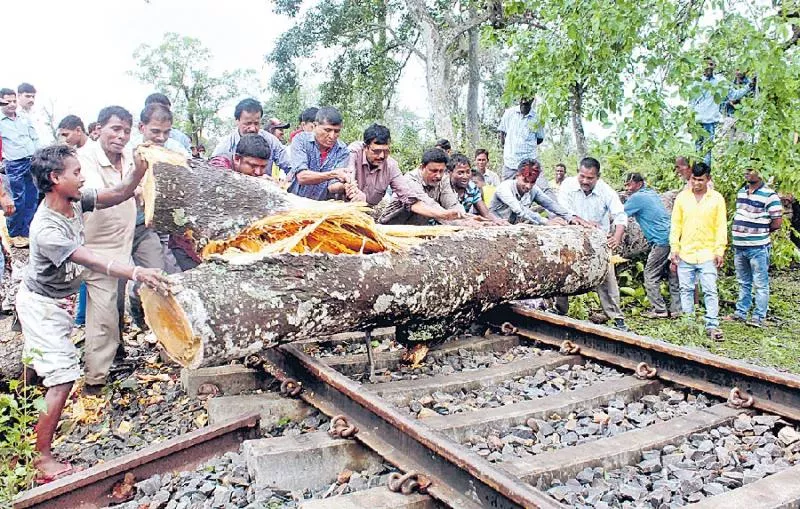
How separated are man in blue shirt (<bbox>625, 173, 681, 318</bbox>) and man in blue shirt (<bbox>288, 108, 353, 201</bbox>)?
4201 millimetres

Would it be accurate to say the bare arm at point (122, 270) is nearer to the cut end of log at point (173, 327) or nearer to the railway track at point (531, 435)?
the cut end of log at point (173, 327)

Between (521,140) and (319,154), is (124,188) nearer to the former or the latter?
(319,154)

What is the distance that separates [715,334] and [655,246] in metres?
1.63

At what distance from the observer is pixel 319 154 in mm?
5965

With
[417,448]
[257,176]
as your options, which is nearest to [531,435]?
[417,448]

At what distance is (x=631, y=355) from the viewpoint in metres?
4.37

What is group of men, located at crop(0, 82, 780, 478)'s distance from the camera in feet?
12.2

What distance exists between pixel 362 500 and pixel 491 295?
2395mm

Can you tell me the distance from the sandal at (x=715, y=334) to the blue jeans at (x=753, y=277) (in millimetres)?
959

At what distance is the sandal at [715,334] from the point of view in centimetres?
677

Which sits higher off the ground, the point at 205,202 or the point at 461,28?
the point at 461,28

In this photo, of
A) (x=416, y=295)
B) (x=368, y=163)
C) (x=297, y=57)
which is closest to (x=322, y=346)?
(x=416, y=295)

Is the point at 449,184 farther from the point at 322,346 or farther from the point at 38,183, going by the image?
the point at 38,183

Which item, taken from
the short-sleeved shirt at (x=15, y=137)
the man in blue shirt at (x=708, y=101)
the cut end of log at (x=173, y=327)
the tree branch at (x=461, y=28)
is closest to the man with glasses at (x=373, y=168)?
the cut end of log at (x=173, y=327)
